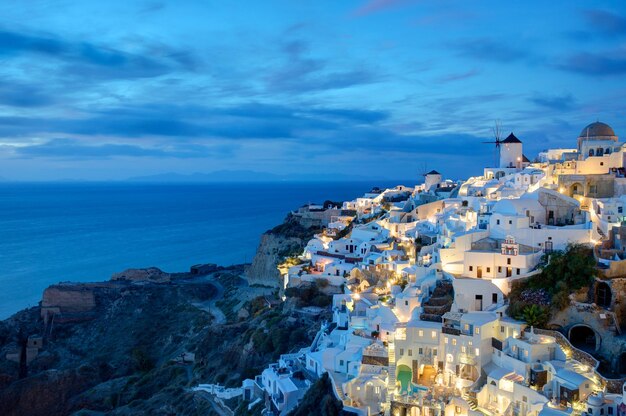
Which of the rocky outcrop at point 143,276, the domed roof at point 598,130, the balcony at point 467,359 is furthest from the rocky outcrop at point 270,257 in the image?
the balcony at point 467,359

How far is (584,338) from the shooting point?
71.6 ft

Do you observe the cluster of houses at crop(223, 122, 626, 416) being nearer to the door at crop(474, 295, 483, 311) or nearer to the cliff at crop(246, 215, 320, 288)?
the door at crop(474, 295, 483, 311)

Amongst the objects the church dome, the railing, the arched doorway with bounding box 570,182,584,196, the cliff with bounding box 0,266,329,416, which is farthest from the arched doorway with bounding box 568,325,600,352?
the church dome

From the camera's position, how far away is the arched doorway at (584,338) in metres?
21.2

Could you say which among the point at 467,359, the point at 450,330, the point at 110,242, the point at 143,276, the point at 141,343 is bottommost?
the point at 141,343

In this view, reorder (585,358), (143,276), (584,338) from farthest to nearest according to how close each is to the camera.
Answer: (143,276)
(584,338)
(585,358)

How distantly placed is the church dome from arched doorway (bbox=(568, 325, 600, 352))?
69.3ft

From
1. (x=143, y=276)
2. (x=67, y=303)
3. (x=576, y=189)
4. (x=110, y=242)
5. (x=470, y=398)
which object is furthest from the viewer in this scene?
(x=110, y=242)

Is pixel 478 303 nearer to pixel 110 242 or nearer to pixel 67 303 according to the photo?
pixel 67 303

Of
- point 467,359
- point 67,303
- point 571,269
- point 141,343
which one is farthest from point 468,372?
point 67,303

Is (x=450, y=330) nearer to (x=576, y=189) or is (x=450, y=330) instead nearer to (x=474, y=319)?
(x=474, y=319)

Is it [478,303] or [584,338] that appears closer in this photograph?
[584,338]

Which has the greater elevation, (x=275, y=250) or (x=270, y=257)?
(x=275, y=250)

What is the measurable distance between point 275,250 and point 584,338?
128 ft
